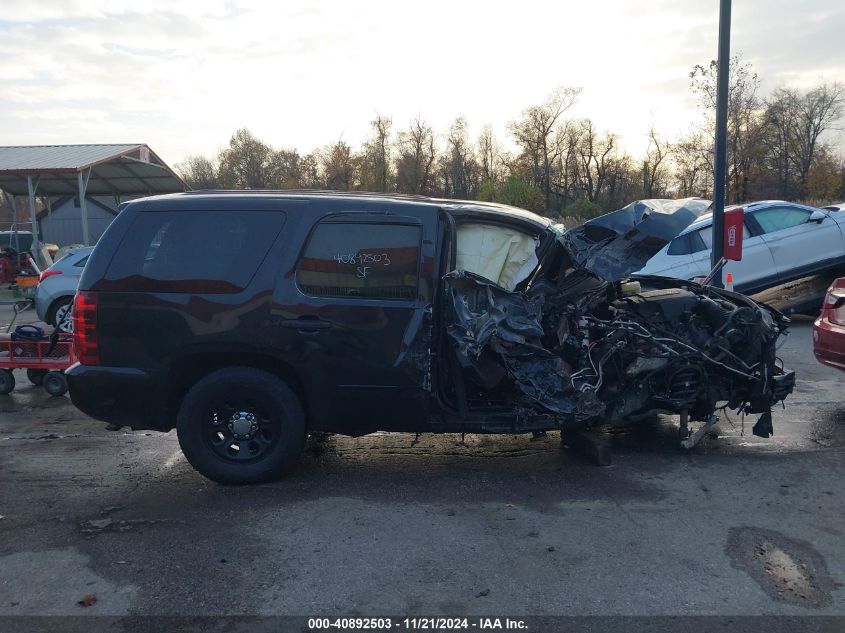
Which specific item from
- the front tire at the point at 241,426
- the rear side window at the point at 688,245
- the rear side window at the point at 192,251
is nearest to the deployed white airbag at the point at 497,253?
the rear side window at the point at 192,251

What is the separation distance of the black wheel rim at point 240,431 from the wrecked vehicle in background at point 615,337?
1.46m

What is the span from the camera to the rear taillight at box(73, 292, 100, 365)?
497 centimetres

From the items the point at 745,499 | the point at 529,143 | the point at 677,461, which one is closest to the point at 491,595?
the point at 745,499

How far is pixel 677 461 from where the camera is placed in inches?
217

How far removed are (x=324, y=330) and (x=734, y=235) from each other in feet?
19.0

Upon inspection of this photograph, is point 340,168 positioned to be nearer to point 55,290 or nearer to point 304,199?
point 55,290

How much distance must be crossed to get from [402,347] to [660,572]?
2.09 metres

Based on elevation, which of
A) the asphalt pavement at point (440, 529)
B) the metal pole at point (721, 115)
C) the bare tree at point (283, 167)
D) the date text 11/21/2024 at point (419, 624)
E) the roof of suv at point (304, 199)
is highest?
the bare tree at point (283, 167)

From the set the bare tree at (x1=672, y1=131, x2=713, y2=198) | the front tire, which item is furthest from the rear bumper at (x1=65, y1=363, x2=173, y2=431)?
the bare tree at (x1=672, y1=131, x2=713, y2=198)

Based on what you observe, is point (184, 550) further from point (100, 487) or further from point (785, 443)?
point (785, 443)

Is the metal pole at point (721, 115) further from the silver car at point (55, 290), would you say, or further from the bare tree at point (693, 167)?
the bare tree at point (693, 167)

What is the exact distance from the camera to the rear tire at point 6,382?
325 inches

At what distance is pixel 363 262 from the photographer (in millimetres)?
4934

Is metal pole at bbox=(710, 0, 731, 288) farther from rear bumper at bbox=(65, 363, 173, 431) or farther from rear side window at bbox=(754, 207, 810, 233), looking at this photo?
rear bumper at bbox=(65, 363, 173, 431)
